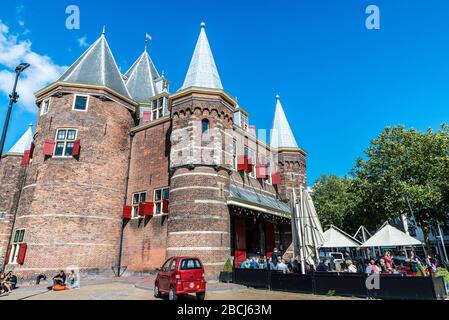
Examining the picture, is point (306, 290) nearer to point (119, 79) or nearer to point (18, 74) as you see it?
point (18, 74)

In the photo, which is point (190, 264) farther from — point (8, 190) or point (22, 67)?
point (8, 190)

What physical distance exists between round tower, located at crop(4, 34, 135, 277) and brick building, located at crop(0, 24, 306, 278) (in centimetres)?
6

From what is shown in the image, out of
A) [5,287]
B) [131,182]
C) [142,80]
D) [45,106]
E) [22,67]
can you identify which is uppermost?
[142,80]

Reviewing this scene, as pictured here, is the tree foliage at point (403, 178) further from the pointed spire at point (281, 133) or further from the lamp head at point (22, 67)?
the lamp head at point (22, 67)

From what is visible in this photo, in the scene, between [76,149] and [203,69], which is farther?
[203,69]

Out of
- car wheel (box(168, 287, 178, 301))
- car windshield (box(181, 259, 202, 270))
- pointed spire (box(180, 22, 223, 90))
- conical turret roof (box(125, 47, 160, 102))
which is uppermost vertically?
conical turret roof (box(125, 47, 160, 102))

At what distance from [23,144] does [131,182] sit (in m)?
12.9

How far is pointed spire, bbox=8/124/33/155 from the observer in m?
25.5

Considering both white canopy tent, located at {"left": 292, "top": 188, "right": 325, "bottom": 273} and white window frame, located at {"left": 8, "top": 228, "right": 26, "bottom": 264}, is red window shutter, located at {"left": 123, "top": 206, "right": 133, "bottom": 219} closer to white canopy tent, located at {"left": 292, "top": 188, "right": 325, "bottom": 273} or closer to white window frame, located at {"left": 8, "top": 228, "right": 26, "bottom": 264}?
white window frame, located at {"left": 8, "top": 228, "right": 26, "bottom": 264}

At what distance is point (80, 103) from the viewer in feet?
66.6

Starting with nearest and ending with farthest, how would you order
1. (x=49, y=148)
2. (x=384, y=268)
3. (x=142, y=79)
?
(x=384, y=268), (x=49, y=148), (x=142, y=79)

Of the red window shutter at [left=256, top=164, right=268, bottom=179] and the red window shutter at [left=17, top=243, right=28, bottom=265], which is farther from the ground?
the red window shutter at [left=256, top=164, right=268, bottom=179]

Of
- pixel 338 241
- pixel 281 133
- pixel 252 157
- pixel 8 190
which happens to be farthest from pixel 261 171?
pixel 8 190

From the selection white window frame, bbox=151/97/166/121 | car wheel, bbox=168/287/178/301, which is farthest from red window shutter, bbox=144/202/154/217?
car wheel, bbox=168/287/178/301
